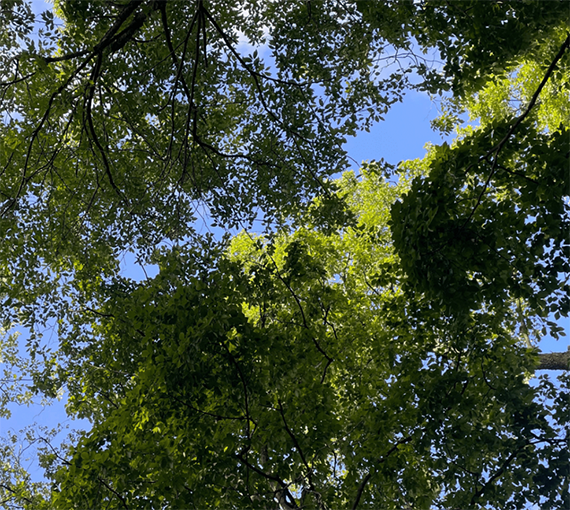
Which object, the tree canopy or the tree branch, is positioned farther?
the tree branch

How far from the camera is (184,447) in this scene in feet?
18.1

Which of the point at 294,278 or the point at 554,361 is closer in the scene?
the point at 294,278

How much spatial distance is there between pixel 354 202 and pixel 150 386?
12317 mm

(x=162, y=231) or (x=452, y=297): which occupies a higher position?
(x=162, y=231)

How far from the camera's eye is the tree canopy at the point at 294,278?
15.8ft

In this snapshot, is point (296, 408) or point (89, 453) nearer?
point (89, 453)

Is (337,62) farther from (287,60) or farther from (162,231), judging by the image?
(162,231)

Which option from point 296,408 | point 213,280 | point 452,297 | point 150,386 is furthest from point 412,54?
point 150,386

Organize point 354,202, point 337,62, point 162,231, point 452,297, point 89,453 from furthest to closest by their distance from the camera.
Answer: point 354,202 < point 162,231 < point 337,62 < point 89,453 < point 452,297

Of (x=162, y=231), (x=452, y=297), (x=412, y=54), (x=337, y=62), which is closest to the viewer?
(x=452, y=297)

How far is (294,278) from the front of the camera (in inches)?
299

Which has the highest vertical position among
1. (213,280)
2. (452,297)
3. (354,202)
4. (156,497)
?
(354,202)

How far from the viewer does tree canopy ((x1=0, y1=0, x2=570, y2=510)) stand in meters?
4.81

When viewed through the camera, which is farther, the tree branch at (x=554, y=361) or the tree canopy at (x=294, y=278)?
the tree branch at (x=554, y=361)
